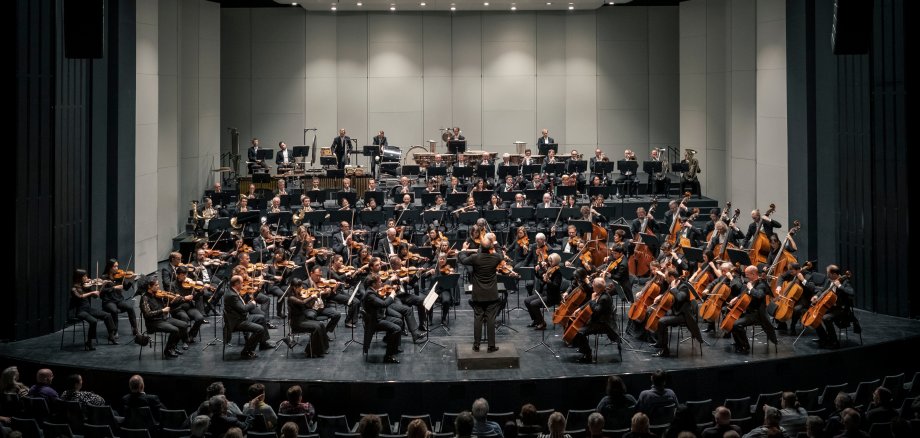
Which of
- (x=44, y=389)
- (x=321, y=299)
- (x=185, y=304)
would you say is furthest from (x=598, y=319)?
(x=44, y=389)

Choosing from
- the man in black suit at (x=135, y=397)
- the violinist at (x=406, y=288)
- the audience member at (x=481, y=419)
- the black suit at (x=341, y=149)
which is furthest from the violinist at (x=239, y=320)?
the black suit at (x=341, y=149)

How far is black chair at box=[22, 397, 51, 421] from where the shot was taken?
10922 millimetres

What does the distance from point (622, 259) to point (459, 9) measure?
1354 centimetres

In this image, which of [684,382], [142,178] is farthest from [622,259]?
[142,178]

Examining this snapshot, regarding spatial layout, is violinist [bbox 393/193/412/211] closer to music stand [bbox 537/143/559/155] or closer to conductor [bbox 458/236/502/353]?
music stand [bbox 537/143/559/155]

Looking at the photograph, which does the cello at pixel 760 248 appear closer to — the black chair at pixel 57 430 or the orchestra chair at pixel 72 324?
the orchestra chair at pixel 72 324

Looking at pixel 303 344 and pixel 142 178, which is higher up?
pixel 142 178

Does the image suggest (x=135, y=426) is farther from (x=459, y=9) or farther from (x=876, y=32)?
(x=459, y=9)

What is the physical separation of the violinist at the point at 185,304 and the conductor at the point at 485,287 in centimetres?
420

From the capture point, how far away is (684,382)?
1349cm

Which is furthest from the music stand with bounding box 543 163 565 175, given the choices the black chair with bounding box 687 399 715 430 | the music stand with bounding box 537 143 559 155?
the black chair with bounding box 687 399 715 430

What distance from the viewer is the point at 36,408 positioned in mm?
10914

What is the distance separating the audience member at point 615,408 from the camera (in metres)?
10.5

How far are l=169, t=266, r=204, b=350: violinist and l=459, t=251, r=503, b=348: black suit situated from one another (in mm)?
4195
